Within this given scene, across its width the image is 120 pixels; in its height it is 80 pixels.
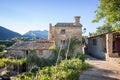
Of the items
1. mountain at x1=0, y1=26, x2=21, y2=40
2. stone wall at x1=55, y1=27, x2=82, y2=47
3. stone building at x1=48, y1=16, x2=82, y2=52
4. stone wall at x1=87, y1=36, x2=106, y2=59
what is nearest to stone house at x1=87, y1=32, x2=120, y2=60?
stone wall at x1=87, y1=36, x2=106, y2=59

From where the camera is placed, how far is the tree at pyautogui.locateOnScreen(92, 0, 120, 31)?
22688 millimetres

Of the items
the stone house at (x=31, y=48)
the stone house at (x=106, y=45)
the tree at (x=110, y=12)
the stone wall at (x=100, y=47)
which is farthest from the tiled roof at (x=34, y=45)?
the tree at (x=110, y=12)

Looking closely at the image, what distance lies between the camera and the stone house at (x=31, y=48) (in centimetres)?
4228

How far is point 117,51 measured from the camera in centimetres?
3425

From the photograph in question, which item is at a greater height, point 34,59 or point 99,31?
point 99,31

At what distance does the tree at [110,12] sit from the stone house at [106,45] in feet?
24.3

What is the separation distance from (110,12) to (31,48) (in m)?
22.9

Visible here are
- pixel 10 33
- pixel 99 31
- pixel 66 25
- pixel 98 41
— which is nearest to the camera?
pixel 98 41

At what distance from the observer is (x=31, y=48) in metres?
42.6

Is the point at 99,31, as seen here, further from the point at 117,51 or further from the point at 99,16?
the point at 99,16

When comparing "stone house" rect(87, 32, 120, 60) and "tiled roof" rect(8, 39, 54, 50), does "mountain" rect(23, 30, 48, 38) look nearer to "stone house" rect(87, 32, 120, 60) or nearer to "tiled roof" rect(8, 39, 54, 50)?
"tiled roof" rect(8, 39, 54, 50)

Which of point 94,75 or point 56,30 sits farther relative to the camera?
point 56,30

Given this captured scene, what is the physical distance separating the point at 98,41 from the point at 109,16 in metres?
15.4

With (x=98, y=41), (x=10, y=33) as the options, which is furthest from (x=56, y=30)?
(x=10, y=33)
